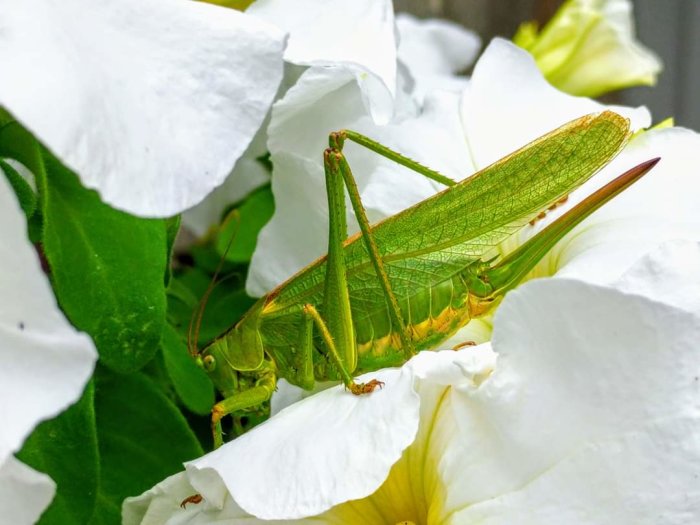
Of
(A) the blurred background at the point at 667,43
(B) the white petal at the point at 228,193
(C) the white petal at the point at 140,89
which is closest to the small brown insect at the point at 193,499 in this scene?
(C) the white petal at the point at 140,89

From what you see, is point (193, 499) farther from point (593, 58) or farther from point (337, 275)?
point (593, 58)

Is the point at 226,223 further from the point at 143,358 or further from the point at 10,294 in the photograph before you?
the point at 10,294

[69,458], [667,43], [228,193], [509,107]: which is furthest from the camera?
[667,43]

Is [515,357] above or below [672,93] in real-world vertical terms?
above

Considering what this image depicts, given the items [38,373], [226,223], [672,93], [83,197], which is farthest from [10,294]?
[672,93]

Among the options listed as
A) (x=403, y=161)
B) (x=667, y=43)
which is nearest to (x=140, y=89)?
(x=403, y=161)

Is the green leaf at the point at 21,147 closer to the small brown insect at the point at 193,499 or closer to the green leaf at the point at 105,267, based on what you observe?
the green leaf at the point at 105,267
